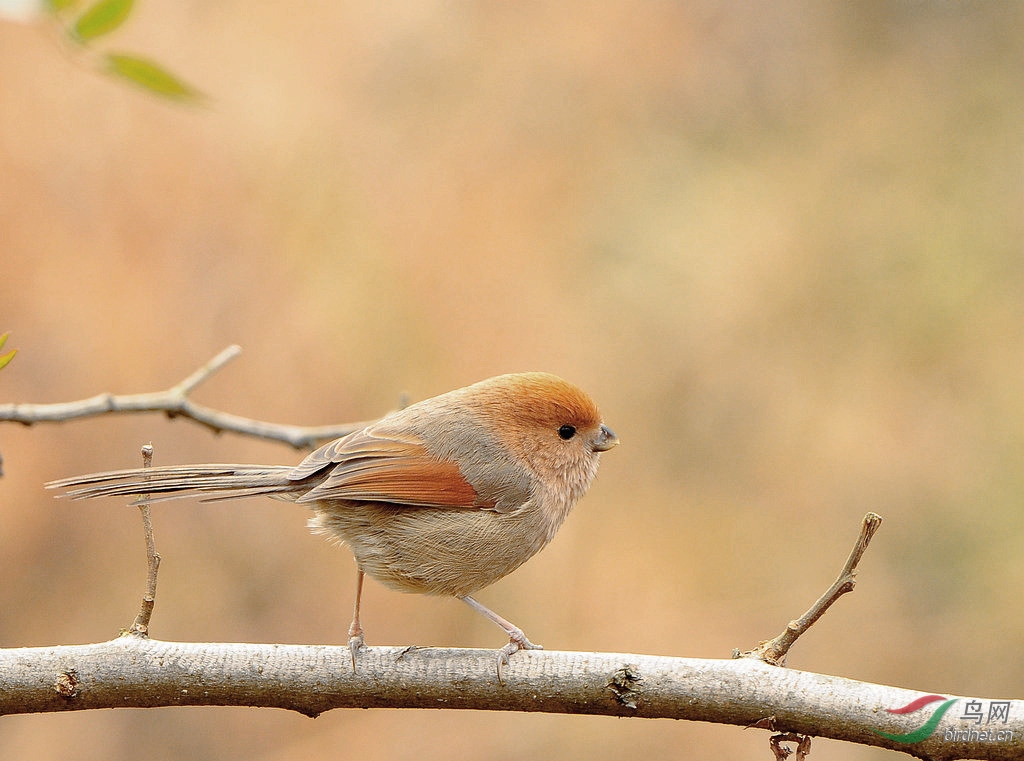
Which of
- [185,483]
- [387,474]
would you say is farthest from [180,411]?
[387,474]

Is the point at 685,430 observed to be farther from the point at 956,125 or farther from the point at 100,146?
the point at 100,146

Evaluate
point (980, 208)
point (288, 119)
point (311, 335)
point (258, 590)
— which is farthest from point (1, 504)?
point (980, 208)

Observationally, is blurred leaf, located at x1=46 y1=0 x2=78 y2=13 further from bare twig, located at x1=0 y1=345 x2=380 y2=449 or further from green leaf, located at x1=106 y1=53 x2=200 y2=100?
bare twig, located at x1=0 y1=345 x2=380 y2=449

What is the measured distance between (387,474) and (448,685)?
100 cm

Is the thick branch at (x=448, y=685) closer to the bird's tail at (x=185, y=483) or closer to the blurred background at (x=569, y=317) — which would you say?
the bird's tail at (x=185, y=483)

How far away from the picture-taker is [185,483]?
3.47m

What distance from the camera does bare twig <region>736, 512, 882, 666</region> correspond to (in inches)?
104

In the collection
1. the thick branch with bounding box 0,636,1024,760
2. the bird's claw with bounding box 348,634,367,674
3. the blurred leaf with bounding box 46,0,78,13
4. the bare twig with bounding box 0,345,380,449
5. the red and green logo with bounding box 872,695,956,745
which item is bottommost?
the red and green logo with bounding box 872,695,956,745

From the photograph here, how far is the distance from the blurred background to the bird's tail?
3492 mm

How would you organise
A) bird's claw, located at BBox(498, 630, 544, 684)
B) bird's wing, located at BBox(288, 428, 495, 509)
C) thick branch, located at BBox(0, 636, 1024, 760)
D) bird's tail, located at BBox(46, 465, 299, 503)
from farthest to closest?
bird's wing, located at BBox(288, 428, 495, 509)
bird's tail, located at BBox(46, 465, 299, 503)
bird's claw, located at BBox(498, 630, 544, 684)
thick branch, located at BBox(0, 636, 1024, 760)

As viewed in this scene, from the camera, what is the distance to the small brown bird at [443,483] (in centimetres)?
349

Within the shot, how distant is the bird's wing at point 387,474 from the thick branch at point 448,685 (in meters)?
0.77

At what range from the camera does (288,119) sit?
7871 millimetres

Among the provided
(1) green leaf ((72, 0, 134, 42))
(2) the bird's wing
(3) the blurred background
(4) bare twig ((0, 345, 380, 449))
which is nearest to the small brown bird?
A: (2) the bird's wing
